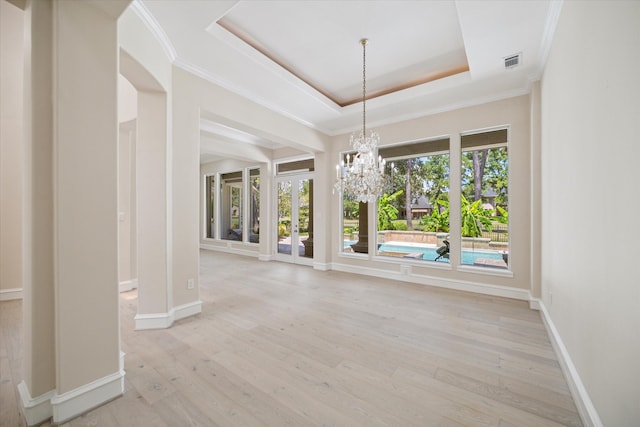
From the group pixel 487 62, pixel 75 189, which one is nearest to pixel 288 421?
pixel 75 189

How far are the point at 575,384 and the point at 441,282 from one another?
9.49ft

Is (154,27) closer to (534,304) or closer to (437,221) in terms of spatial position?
(437,221)

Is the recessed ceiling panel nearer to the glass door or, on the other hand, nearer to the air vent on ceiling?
the air vent on ceiling

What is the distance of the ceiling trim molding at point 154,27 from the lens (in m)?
2.39

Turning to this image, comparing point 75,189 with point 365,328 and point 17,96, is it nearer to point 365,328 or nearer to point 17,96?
point 365,328

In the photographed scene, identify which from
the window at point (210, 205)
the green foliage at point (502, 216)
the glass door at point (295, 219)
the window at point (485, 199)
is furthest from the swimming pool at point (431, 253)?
the window at point (210, 205)

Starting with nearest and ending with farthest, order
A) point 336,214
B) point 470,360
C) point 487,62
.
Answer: point 470,360 < point 487,62 < point 336,214

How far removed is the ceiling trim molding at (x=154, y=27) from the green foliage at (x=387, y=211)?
165 inches

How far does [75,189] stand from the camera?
1.74 m

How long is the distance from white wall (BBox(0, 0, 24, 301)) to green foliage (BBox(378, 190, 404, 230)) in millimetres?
6162

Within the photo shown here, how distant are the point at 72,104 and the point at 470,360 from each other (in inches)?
145

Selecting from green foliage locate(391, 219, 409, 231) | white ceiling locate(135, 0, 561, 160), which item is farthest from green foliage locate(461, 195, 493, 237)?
white ceiling locate(135, 0, 561, 160)

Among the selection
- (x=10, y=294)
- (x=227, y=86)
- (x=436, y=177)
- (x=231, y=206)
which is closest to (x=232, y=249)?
(x=231, y=206)

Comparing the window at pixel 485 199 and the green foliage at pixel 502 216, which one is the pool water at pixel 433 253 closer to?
the window at pixel 485 199
